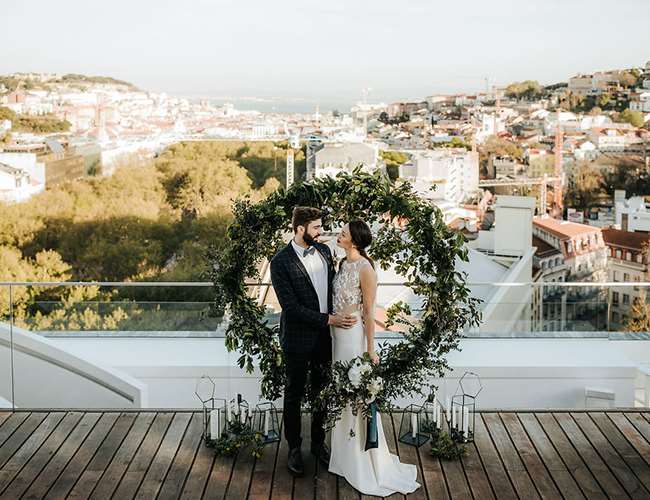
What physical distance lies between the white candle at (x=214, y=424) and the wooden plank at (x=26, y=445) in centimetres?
75

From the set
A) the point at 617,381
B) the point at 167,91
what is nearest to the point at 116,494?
the point at 617,381

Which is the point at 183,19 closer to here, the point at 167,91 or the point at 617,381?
the point at 167,91

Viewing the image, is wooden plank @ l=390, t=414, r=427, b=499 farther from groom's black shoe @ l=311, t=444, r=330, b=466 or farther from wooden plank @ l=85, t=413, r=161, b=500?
wooden plank @ l=85, t=413, r=161, b=500

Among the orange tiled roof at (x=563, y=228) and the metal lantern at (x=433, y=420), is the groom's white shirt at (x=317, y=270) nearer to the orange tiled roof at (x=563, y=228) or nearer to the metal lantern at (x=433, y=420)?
the metal lantern at (x=433, y=420)

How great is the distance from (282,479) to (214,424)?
481 mm

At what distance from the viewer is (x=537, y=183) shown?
33719 mm

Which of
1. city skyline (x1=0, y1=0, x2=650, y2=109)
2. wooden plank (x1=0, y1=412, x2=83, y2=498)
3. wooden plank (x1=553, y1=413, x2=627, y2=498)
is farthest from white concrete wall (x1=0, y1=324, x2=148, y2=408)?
city skyline (x1=0, y1=0, x2=650, y2=109)

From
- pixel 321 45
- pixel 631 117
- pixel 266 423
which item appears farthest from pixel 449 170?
pixel 266 423

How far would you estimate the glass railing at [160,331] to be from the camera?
4.27 m

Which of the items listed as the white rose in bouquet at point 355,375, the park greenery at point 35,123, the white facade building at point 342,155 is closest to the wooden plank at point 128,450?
the white rose in bouquet at point 355,375

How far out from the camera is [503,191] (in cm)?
3472

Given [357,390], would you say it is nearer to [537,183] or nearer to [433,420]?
[433,420]

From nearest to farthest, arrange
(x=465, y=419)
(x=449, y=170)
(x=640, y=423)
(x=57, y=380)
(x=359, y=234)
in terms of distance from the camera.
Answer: (x=359, y=234) → (x=465, y=419) → (x=640, y=423) → (x=57, y=380) → (x=449, y=170)

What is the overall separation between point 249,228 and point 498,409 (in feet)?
5.08
